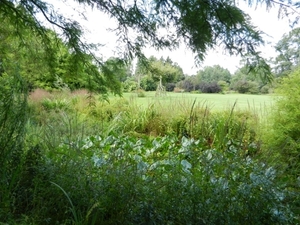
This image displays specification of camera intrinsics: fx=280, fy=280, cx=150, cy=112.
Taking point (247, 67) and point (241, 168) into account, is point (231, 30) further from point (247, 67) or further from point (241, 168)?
point (241, 168)

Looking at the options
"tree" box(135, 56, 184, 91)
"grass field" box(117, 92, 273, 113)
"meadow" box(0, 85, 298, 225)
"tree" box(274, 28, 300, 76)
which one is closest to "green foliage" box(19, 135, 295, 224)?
"meadow" box(0, 85, 298, 225)

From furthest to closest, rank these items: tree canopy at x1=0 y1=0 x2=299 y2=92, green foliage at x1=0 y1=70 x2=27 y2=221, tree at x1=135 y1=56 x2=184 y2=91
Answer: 1. tree at x1=135 y1=56 x2=184 y2=91
2. tree canopy at x1=0 y1=0 x2=299 y2=92
3. green foliage at x1=0 y1=70 x2=27 y2=221

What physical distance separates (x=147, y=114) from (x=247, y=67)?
A: 409cm

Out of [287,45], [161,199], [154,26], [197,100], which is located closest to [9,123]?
[161,199]

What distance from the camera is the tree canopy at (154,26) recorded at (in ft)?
5.15

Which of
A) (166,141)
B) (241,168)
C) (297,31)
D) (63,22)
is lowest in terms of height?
(166,141)

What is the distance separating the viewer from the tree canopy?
61.8 inches

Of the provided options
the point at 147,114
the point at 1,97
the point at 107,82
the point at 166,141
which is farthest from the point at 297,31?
the point at 147,114

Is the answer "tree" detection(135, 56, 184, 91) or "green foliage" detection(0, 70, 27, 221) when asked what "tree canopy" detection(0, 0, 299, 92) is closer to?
"tree" detection(135, 56, 184, 91)

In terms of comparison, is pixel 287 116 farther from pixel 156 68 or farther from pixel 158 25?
pixel 158 25

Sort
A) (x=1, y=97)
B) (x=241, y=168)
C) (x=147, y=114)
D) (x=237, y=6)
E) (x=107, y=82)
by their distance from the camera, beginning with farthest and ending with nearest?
(x=147, y=114), (x=107, y=82), (x=241, y=168), (x=237, y=6), (x=1, y=97)

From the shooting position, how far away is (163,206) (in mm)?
1441

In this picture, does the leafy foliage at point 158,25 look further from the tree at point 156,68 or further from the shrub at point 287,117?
the shrub at point 287,117

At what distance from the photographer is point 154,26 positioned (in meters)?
1.94
